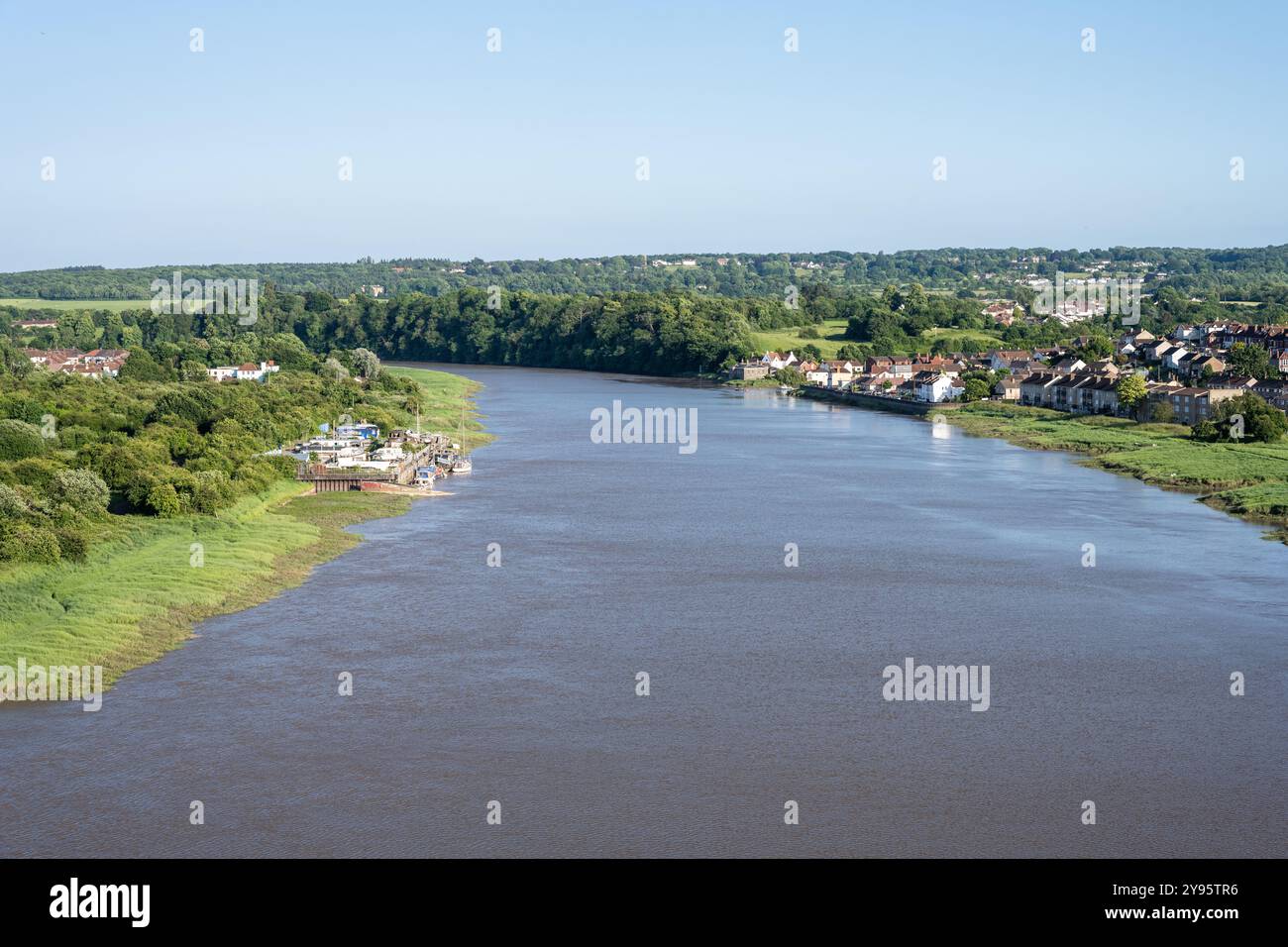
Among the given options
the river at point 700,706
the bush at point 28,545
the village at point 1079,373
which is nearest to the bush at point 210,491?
the river at point 700,706

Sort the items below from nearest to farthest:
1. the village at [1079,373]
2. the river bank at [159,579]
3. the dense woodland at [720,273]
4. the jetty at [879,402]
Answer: the river bank at [159,579] < the village at [1079,373] < the jetty at [879,402] < the dense woodland at [720,273]

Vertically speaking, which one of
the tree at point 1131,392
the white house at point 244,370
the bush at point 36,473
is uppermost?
the white house at point 244,370

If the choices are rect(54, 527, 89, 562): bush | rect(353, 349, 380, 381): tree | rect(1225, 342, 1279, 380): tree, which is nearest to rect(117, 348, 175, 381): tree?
rect(353, 349, 380, 381): tree

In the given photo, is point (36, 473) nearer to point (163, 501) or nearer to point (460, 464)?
point (163, 501)

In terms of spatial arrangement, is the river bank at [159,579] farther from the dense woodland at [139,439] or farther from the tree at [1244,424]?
the tree at [1244,424]

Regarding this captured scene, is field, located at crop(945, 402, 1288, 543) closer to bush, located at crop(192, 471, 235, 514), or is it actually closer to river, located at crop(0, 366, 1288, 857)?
river, located at crop(0, 366, 1288, 857)

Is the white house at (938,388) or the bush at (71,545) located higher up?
the white house at (938,388)

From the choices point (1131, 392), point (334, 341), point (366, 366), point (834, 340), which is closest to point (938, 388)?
point (1131, 392)
